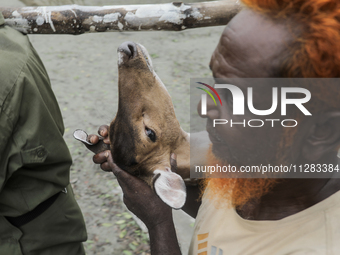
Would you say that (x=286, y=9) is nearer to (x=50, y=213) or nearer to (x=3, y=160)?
(x=3, y=160)

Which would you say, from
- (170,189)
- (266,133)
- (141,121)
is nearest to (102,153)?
(141,121)

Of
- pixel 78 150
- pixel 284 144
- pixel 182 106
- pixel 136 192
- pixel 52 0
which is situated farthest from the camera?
pixel 182 106

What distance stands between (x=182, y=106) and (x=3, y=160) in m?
5.37

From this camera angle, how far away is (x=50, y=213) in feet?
8.11

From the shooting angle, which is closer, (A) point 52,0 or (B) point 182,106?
(A) point 52,0

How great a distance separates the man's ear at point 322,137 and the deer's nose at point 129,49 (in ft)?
4.12

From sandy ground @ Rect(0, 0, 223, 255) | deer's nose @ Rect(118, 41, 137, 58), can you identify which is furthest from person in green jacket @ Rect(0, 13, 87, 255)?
sandy ground @ Rect(0, 0, 223, 255)

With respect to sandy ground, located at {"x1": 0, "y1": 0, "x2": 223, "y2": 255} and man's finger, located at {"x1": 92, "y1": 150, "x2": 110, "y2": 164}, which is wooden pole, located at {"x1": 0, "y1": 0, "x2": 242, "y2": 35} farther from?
man's finger, located at {"x1": 92, "y1": 150, "x2": 110, "y2": 164}

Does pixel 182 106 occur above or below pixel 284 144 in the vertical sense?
below

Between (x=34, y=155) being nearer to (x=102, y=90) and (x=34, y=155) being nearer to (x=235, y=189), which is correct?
(x=235, y=189)

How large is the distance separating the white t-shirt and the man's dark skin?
6 cm

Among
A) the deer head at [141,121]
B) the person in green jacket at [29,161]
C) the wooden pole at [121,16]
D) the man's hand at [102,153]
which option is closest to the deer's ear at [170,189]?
the deer head at [141,121]

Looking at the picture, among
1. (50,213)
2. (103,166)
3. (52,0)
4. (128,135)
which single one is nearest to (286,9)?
(128,135)

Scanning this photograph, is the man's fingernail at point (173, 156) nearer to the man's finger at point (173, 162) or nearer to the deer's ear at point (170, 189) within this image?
the man's finger at point (173, 162)
